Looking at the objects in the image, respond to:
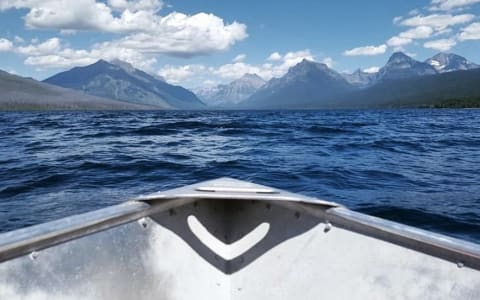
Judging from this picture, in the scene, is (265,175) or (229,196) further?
(265,175)

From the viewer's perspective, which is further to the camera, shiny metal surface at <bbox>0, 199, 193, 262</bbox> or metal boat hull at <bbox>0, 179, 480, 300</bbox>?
metal boat hull at <bbox>0, 179, 480, 300</bbox>

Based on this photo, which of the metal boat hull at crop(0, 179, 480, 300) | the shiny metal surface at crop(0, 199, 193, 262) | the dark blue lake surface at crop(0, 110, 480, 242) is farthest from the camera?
the dark blue lake surface at crop(0, 110, 480, 242)

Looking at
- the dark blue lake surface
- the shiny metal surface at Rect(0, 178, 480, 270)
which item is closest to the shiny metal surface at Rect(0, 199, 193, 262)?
the shiny metal surface at Rect(0, 178, 480, 270)

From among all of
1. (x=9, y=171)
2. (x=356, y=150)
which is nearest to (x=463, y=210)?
(x=356, y=150)

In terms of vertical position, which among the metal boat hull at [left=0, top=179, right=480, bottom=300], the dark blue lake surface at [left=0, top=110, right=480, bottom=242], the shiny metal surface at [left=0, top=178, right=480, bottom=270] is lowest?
the dark blue lake surface at [left=0, top=110, right=480, bottom=242]

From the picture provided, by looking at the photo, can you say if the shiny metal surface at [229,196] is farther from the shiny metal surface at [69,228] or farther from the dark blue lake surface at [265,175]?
the dark blue lake surface at [265,175]

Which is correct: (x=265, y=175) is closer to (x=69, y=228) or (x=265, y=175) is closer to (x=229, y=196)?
(x=229, y=196)

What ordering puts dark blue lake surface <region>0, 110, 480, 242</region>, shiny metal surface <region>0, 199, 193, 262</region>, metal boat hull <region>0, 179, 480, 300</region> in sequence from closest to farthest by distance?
shiny metal surface <region>0, 199, 193, 262</region> → metal boat hull <region>0, 179, 480, 300</region> → dark blue lake surface <region>0, 110, 480, 242</region>

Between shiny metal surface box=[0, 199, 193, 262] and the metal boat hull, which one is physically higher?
shiny metal surface box=[0, 199, 193, 262]

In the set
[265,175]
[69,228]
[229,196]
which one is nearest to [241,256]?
[229,196]

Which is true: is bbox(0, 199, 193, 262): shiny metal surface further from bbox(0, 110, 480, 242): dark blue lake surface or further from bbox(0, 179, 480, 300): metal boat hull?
bbox(0, 110, 480, 242): dark blue lake surface

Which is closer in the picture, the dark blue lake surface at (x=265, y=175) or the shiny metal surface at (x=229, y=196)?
the shiny metal surface at (x=229, y=196)

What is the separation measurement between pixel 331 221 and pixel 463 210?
6686 mm

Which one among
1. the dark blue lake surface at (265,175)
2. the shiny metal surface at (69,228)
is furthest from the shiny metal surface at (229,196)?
the dark blue lake surface at (265,175)
